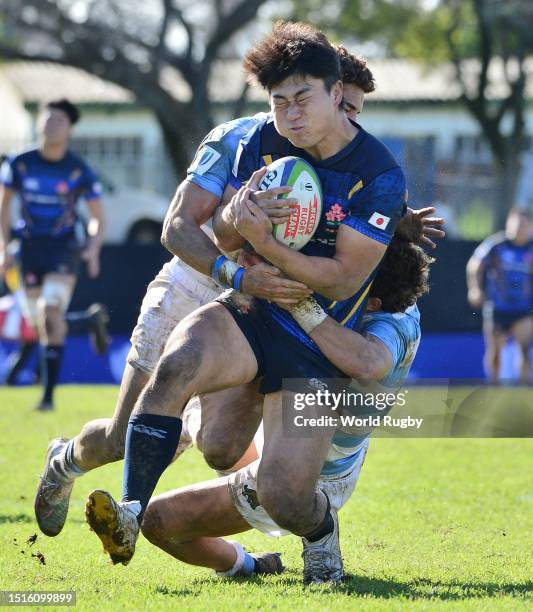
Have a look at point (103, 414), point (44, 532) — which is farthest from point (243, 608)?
point (103, 414)

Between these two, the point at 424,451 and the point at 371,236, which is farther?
the point at 424,451

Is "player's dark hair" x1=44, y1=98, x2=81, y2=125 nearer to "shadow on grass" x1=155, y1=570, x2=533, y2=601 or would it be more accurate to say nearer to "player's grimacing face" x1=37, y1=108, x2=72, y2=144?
"player's grimacing face" x1=37, y1=108, x2=72, y2=144

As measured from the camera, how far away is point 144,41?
952 inches

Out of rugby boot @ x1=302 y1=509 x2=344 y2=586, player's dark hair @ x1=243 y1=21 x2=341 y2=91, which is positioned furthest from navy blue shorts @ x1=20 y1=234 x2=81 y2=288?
rugby boot @ x1=302 y1=509 x2=344 y2=586

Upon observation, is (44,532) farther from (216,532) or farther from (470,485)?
(470,485)

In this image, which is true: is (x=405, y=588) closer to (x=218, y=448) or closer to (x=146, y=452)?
(x=218, y=448)

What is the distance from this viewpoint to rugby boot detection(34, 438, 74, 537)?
548 cm

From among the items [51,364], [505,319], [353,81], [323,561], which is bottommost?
[51,364]

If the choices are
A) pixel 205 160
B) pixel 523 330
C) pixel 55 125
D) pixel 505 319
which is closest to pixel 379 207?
pixel 205 160

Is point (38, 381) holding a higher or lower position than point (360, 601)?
lower

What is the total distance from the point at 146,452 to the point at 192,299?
1.34 meters

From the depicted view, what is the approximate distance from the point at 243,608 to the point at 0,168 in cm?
801

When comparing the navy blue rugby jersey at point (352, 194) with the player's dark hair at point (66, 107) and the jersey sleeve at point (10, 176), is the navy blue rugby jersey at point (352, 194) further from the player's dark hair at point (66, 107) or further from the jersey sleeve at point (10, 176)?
the jersey sleeve at point (10, 176)

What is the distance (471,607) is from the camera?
4398mm
